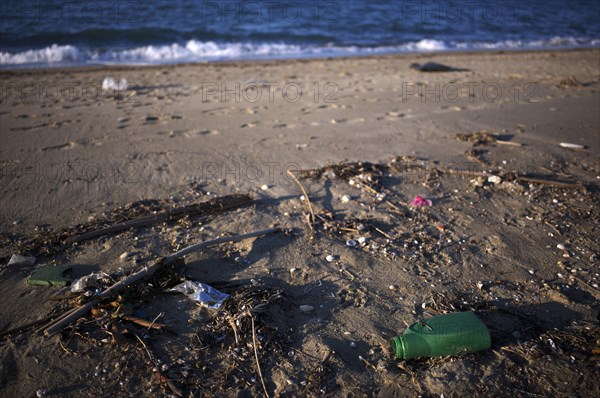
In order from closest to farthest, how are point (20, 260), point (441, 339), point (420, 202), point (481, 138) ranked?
point (441, 339), point (20, 260), point (420, 202), point (481, 138)

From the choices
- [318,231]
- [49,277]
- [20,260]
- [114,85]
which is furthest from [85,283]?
[114,85]

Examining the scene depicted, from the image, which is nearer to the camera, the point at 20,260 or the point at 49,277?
the point at 49,277

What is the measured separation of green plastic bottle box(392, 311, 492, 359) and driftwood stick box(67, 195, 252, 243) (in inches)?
71.3

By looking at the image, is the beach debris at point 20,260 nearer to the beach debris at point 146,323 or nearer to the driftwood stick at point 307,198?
the beach debris at point 146,323

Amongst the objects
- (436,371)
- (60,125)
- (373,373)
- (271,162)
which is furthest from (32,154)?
(436,371)

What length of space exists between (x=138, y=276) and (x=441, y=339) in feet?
6.06

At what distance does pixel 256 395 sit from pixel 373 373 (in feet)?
2.04

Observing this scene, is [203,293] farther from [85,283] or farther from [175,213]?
[175,213]

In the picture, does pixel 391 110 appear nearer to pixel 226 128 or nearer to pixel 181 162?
pixel 226 128

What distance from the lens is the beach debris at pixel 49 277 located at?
97.8 inches

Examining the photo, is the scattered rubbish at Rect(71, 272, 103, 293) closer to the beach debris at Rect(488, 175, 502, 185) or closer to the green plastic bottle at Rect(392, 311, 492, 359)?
the green plastic bottle at Rect(392, 311, 492, 359)

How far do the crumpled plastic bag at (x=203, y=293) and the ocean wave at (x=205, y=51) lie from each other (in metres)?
8.23

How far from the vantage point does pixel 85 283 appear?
241 centimetres

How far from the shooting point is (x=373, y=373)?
204 centimetres
